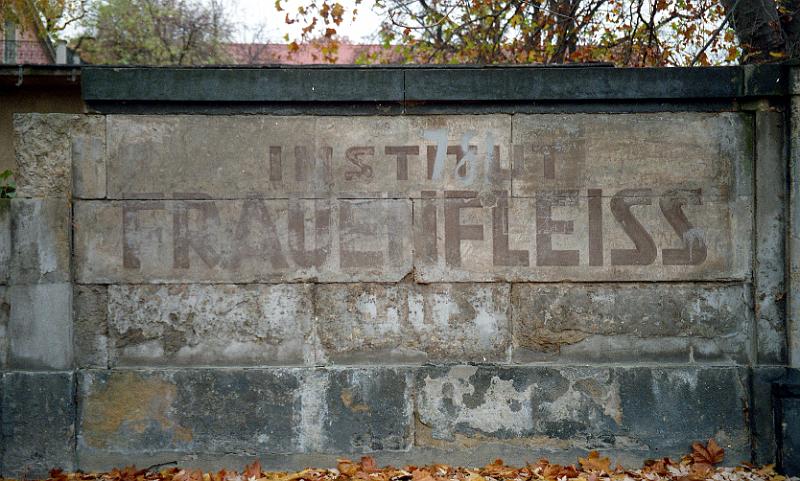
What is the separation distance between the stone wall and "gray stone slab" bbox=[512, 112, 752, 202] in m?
0.01

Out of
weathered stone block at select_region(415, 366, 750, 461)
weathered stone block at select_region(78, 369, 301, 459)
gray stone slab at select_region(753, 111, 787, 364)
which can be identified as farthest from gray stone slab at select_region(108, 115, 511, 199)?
gray stone slab at select_region(753, 111, 787, 364)

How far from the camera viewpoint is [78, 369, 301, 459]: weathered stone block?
4.43 m

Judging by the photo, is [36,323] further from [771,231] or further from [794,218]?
[794,218]

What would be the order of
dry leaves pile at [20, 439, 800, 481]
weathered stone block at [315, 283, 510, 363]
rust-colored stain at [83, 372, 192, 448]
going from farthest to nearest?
weathered stone block at [315, 283, 510, 363] < rust-colored stain at [83, 372, 192, 448] < dry leaves pile at [20, 439, 800, 481]

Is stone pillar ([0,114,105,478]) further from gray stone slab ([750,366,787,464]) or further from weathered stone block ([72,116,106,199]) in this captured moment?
gray stone slab ([750,366,787,464])

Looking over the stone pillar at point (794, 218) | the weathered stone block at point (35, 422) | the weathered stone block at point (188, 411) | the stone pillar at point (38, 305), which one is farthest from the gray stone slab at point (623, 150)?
the weathered stone block at point (35, 422)

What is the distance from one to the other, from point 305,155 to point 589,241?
194 cm

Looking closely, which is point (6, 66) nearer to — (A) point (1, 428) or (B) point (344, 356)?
(A) point (1, 428)

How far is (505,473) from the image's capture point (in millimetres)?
4375

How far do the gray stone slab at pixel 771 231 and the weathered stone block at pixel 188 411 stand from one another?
3.06 meters

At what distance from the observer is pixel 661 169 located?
4.55m

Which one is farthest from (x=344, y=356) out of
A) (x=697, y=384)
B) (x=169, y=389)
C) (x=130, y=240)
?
(x=697, y=384)

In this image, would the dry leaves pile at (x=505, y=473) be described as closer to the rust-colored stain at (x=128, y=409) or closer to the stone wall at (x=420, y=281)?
the stone wall at (x=420, y=281)

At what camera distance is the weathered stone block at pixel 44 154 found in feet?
14.4
